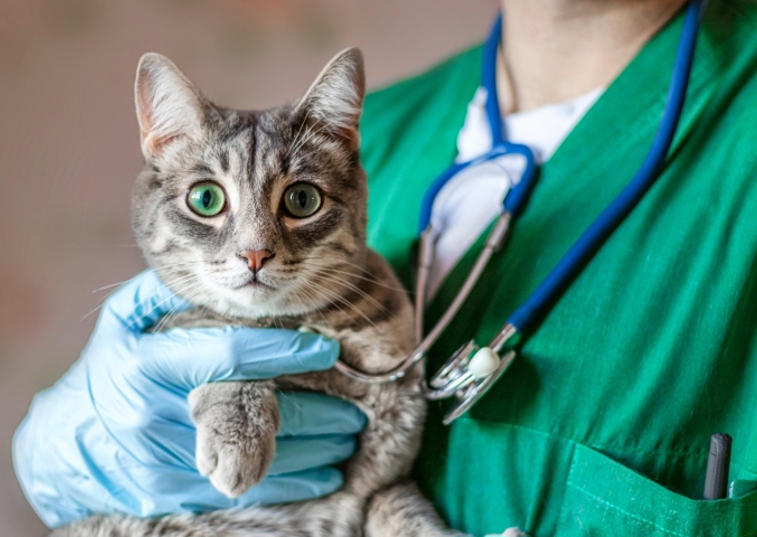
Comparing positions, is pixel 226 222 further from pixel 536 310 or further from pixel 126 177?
pixel 126 177

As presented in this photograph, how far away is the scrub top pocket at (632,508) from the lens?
716 millimetres

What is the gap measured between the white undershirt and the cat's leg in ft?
A: 0.92

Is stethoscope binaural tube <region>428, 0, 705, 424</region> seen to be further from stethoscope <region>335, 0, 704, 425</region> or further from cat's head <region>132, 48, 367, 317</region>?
cat's head <region>132, 48, 367, 317</region>

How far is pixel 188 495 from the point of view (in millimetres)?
852

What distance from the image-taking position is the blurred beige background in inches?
53.5

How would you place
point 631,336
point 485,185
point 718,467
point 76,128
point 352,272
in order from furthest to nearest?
point 76,128 < point 485,185 < point 352,272 < point 631,336 < point 718,467

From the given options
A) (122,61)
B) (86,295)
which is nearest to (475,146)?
(122,61)

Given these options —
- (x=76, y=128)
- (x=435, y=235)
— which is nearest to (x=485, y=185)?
(x=435, y=235)

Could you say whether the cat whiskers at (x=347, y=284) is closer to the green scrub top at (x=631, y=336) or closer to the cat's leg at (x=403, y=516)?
the green scrub top at (x=631, y=336)

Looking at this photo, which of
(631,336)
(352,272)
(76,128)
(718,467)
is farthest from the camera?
(76,128)

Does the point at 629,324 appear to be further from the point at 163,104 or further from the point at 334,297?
the point at 163,104

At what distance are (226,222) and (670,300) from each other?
21.7 inches

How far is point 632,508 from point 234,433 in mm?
459

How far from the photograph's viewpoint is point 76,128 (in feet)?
4.58
